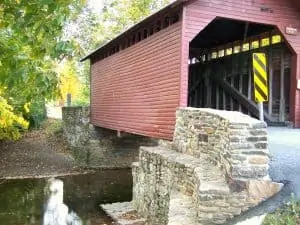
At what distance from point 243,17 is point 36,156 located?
511 inches

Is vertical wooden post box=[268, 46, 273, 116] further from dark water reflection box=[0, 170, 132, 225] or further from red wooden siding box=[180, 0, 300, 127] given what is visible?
dark water reflection box=[0, 170, 132, 225]

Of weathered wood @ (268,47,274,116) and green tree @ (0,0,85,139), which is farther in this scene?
weathered wood @ (268,47,274,116)

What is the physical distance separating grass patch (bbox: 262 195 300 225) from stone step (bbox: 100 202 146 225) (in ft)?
18.2

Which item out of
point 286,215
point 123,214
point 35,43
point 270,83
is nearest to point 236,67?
point 270,83

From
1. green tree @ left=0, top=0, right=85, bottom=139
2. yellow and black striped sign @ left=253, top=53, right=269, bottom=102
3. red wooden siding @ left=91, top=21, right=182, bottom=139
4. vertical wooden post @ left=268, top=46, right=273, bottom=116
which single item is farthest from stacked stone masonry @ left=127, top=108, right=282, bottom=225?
vertical wooden post @ left=268, top=46, right=273, bottom=116

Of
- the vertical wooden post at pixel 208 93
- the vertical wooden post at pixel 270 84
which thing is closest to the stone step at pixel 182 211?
the vertical wooden post at pixel 270 84

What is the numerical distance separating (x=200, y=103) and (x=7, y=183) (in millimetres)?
8179

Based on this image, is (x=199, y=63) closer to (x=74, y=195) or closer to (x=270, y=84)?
(x=270, y=84)

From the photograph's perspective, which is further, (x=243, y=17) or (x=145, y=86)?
(x=145, y=86)

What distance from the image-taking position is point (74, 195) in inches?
591

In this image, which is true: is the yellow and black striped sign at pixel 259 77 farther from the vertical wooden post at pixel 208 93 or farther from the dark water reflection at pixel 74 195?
the vertical wooden post at pixel 208 93

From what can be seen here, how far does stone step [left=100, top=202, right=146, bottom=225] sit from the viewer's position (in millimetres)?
10734

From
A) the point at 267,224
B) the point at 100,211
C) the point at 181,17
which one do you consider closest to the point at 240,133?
the point at 267,224

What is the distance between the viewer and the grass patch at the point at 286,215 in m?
4.82
